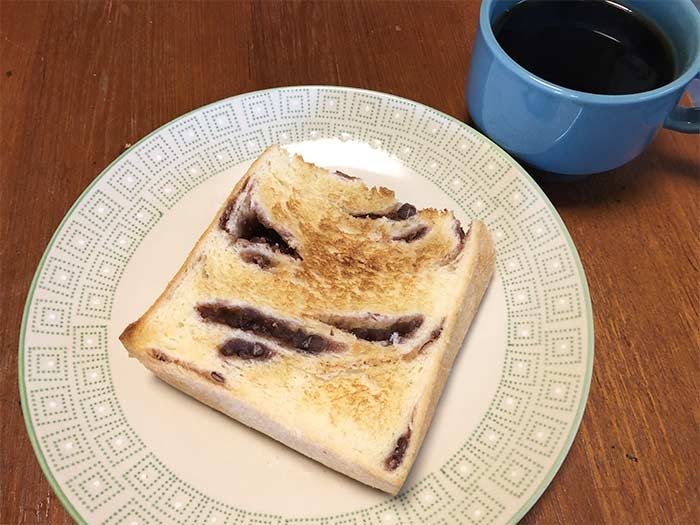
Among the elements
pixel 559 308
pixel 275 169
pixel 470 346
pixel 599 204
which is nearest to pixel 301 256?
pixel 275 169

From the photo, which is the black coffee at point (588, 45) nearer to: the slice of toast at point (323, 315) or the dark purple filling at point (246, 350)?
the slice of toast at point (323, 315)

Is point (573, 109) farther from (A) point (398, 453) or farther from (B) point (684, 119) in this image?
(A) point (398, 453)

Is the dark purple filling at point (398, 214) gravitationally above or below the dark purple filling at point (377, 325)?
above

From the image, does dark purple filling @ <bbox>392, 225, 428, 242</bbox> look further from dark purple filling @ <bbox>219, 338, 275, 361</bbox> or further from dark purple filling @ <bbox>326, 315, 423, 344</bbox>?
dark purple filling @ <bbox>219, 338, 275, 361</bbox>

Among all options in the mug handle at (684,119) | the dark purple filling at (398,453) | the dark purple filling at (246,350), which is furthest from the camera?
the mug handle at (684,119)

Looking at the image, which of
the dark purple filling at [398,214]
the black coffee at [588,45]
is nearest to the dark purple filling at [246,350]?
the dark purple filling at [398,214]

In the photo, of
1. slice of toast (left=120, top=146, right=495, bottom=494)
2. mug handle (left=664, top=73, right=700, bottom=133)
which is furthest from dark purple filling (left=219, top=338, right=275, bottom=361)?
mug handle (left=664, top=73, right=700, bottom=133)

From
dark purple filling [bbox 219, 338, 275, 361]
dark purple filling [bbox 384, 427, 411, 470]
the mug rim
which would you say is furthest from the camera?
the mug rim

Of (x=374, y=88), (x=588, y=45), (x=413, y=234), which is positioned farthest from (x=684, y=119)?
(x=374, y=88)
